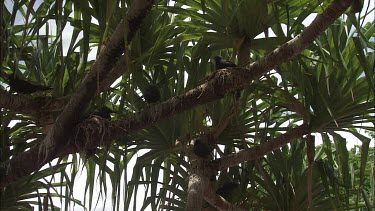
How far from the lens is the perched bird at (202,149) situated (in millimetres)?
1812

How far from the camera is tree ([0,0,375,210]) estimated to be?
1.38 metres

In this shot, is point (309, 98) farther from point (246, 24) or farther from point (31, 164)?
point (31, 164)

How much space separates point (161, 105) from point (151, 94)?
0.72ft

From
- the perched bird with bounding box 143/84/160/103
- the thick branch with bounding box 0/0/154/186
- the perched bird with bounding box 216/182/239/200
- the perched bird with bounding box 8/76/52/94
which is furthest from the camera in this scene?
the perched bird with bounding box 216/182/239/200

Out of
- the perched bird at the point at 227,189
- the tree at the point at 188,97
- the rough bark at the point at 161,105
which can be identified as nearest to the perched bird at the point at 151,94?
the tree at the point at 188,97

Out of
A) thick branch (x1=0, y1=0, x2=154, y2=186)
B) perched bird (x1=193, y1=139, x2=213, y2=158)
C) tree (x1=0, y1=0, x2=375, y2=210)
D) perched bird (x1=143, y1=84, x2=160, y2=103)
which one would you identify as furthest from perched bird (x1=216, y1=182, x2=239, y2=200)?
thick branch (x1=0, y1=0, x2=154, y2=186)

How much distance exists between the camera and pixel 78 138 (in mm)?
1427

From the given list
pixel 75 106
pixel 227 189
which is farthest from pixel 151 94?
pixel 227 189

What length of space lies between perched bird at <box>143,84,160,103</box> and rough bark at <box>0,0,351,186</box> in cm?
21

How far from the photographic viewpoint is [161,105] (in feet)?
4.72

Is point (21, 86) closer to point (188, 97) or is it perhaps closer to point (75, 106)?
point (75, 106)

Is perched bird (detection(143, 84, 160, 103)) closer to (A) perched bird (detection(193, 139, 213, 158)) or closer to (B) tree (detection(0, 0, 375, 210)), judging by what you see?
(B) tree (detection(0, 0, 375, 210))

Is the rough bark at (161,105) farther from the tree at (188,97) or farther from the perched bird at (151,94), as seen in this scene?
the perched bird at (151,94)

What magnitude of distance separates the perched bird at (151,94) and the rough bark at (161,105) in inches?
8.1
